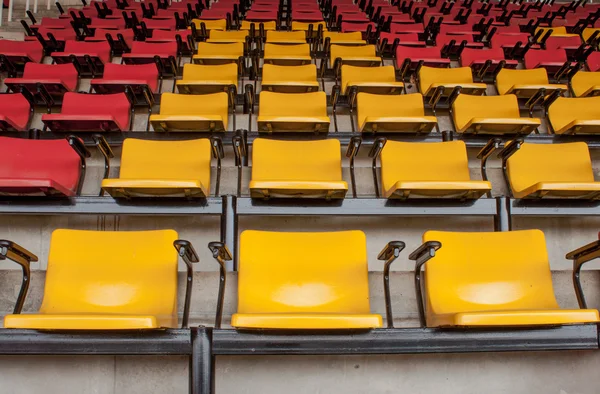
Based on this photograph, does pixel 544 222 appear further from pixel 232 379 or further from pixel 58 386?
pixel 58 386

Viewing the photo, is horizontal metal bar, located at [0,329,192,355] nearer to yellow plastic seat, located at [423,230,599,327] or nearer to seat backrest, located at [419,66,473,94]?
yellow plastic seat, located at [423,230,599,327]

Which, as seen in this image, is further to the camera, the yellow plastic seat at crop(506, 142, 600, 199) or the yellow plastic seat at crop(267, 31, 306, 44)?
the yellow plastic seat at crop(267, 31, 306, 44)

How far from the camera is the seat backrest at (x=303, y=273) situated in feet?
2.99

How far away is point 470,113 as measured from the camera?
62.5 inches

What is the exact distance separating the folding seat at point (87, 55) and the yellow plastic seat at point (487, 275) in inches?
66.0

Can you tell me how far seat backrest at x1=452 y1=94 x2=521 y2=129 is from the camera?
158 cm

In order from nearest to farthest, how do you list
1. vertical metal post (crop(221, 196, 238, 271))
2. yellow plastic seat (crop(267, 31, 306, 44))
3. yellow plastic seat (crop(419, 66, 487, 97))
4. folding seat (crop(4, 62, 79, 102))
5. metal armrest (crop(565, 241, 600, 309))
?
metal armrest (crop(565, 241, 600, 309)) < vertical metal post (crop(221, 196, 238, 271)) < folding seat (crop(4, 62, 79, 102)) < yellow plastic seat (crop(419, 66, 487, 97)) < yellow plastic seat (crop(267, 31, 306, 44))

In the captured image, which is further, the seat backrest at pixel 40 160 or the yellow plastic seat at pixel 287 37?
the yellow plastic seat at pixel 287 37

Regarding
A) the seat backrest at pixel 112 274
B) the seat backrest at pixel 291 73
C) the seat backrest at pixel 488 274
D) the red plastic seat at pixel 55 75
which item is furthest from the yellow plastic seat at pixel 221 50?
the seat backrest at pixel 488 274

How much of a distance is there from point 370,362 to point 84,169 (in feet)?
3.10

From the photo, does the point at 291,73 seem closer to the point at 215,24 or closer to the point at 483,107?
the point at 483,107

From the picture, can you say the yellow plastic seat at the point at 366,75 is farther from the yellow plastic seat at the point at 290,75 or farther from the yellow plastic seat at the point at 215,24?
the yellow plastic seat at the point at 215,24

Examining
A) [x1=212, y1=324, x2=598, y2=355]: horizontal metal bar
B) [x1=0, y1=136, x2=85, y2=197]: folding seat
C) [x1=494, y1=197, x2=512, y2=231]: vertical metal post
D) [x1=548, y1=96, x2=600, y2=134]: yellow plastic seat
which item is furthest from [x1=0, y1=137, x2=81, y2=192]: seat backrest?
[x1=548, y1=96, x2=600, y2=134]: yellow plastic seat

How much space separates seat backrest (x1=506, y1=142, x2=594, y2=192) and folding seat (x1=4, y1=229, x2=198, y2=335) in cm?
97
